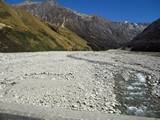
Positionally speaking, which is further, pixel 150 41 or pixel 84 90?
pixel 150 41

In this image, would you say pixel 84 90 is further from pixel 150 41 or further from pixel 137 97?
pixel 150 41

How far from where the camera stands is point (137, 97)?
64.4 feet

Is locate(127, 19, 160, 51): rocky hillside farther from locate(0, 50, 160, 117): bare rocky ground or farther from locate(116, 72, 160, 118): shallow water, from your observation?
locate(116, 72, 160, 118): shallow water

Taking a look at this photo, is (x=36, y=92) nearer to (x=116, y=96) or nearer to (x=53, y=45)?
(x=116, y=96)

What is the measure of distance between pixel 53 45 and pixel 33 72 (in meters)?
79.8

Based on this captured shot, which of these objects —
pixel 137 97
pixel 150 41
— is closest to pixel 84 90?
pixel 137 97

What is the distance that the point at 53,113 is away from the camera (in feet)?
30.3

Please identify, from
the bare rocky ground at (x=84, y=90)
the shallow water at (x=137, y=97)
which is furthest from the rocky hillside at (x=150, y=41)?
the shallow water at (x=137, y=97)

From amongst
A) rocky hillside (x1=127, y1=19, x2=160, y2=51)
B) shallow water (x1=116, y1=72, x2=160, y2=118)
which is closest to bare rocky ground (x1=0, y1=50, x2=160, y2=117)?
shallow water (x1=116, y1=72, x2=160, y2=118)

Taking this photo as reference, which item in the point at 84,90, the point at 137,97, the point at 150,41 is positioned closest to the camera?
the point at 137,97

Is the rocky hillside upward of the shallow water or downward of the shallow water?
upward

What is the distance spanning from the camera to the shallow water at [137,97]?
54.1 feet

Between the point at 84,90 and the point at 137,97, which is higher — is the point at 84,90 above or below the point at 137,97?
above

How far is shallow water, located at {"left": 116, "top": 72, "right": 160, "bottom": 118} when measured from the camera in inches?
650
